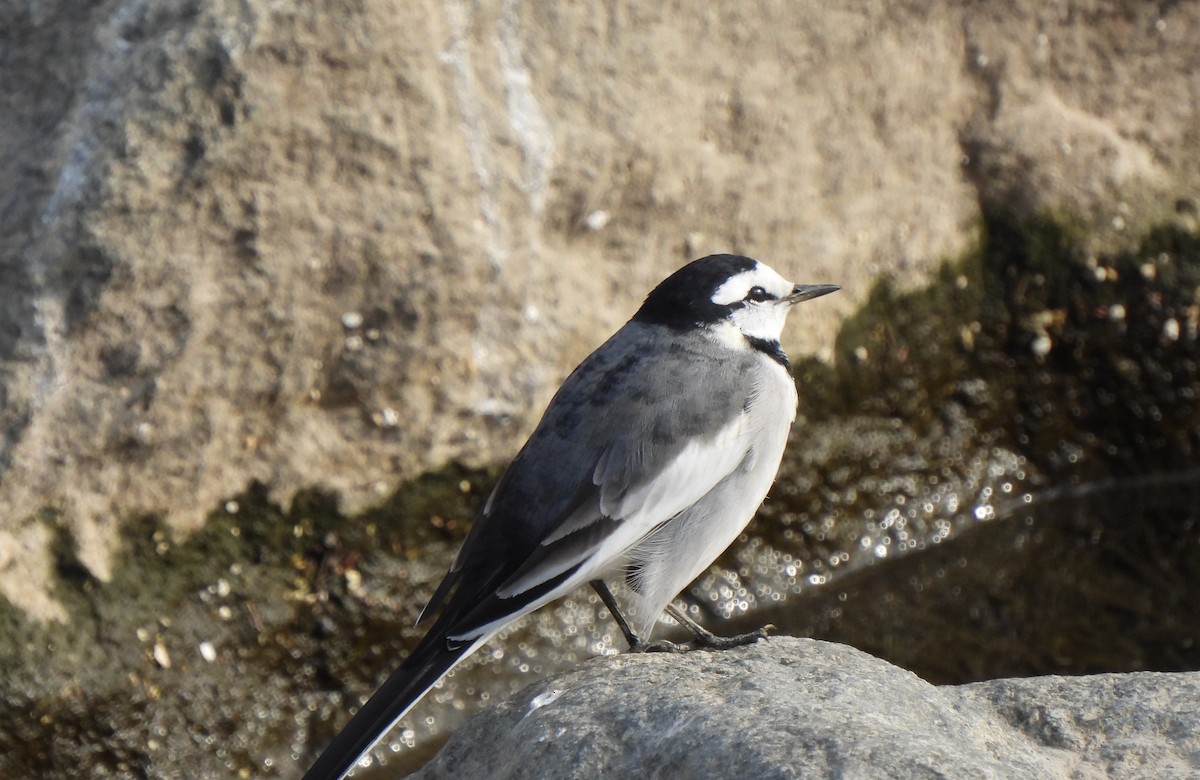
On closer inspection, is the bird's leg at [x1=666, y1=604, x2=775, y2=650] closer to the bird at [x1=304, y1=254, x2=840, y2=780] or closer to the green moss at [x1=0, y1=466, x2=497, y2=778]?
the bird at [x1=304, y1=254, x2=840, y2=780]

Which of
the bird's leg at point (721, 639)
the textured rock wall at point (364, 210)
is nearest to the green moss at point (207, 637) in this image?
the textured rock wall at point (364, 210)

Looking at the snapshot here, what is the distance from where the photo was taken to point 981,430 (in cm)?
689

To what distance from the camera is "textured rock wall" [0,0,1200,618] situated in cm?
526

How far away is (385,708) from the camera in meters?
3.62

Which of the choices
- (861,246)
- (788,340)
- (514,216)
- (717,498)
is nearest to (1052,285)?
(861,246)

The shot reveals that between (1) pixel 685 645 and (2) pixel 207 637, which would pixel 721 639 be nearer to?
(1) pixel 685 645

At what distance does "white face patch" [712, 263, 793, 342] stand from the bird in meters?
0.01

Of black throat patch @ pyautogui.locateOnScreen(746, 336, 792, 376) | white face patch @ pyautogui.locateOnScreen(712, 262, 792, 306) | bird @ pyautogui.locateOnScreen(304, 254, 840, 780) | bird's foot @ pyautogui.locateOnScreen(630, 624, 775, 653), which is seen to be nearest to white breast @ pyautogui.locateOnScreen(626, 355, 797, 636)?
bird @ pyautogui.locateOnScreen(304, 254, 840, 780)

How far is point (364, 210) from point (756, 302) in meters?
1.76

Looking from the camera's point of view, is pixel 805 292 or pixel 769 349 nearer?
pixel 769 349

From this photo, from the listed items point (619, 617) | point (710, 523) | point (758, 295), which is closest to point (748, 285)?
point (758, 295)

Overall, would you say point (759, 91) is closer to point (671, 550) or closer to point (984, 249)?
point (984, 249)

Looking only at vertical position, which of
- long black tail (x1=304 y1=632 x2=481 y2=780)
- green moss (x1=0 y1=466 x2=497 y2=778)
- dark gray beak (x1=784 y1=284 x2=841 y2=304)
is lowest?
green moss (x1=0 y1=466 x2=497 y2=778)

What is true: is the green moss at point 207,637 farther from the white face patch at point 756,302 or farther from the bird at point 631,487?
the white face patch at point 756,302
